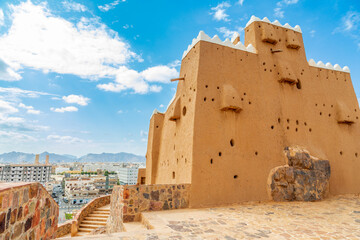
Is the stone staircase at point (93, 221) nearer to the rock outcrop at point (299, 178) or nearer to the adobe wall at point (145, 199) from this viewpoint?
the adobe wall at point (145, 199)

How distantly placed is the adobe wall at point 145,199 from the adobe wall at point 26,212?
2.69 meters

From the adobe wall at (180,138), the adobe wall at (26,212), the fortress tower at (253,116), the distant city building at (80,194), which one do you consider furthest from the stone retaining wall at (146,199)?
the distant city building at (80,194)

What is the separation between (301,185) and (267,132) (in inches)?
103

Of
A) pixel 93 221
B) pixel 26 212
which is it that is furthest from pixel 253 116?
pixel 93 221

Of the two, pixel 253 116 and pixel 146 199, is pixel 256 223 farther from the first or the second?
pixel 253 116

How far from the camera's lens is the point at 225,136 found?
9.28 meters

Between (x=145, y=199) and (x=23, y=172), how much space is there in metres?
74.6

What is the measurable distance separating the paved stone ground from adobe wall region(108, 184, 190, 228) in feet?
1.14

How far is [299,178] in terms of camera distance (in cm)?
970

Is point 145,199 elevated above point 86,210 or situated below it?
above

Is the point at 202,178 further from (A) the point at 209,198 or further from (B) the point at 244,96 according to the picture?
→ (B) the point at 244,96

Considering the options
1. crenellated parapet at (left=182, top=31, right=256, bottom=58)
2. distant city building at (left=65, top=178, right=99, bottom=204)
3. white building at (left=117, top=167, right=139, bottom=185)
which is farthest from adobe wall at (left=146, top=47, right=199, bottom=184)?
white building at (left=117, top=167, right=139, bottom=185)

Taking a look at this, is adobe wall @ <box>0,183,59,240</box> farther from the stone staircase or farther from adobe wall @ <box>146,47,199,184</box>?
the stone staircase

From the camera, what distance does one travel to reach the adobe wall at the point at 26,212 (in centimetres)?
273
